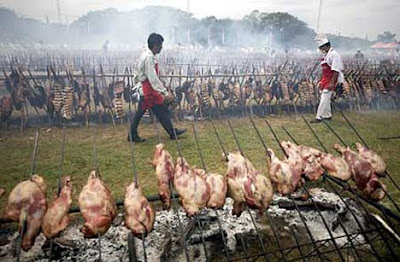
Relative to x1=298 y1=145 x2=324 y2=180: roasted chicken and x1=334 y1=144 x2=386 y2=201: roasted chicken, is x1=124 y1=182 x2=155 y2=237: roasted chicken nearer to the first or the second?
x1=298 y1=145 x2=324 y2=180: roasted chicken

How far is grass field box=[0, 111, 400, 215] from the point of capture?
5441mm

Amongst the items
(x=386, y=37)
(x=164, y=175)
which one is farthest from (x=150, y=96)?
(x=386, y=37)

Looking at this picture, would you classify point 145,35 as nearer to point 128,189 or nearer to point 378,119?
point 378,119

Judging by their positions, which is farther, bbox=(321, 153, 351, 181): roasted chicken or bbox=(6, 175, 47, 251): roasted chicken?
bbox=(321, 153, 351, 181): roasted chicken

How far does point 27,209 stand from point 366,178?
3287mm

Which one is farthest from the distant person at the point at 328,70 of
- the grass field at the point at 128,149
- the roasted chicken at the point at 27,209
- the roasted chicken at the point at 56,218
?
the roasted chicken at the point at 27,209

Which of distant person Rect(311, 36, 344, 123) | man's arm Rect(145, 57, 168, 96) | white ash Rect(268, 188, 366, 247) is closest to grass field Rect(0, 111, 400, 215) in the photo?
distant person Rect(311, 36, 344, 123)

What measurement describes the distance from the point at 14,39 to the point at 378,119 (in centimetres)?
2364

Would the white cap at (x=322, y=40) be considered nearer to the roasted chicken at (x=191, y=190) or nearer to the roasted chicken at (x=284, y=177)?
the roasted chicken at (x=284, y=177)

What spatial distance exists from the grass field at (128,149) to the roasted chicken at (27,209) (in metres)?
2.07

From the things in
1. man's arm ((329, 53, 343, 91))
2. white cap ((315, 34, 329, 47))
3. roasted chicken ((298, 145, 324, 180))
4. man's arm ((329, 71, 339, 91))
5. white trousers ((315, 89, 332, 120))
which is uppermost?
white cap ((315, 34, 329, 47))

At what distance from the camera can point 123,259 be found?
3.41m

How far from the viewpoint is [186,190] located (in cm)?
280

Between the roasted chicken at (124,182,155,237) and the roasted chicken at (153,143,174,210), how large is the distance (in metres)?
0.23
